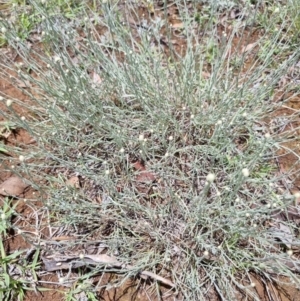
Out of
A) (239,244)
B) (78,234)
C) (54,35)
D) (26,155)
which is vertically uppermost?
(54,35)

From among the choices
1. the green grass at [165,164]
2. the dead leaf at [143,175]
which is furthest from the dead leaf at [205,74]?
the dead leaf at [143,175]

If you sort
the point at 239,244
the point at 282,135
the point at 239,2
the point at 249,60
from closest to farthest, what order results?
the point at 239,244 < the point at 282,135 < the point at 249,60 < the point at 239,2

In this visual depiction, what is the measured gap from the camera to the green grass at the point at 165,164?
1.79 meters

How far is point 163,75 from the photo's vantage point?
219cm

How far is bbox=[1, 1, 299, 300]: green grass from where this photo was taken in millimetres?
1787

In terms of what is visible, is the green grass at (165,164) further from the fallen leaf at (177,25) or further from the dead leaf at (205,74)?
the fallen leaf at (177,25)

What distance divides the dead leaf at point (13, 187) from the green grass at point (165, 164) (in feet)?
0.23

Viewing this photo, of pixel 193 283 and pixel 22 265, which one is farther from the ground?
pixel 22 265

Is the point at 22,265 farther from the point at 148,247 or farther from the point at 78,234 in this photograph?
the point at 148,247

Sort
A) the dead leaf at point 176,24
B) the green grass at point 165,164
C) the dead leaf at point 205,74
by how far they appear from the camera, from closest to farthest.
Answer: the green grass at point 165,164, the dead leaf at point 205,74, the dead leaf at point 176,24

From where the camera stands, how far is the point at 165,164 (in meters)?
2.00

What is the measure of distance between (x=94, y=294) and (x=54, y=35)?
3.44 feet

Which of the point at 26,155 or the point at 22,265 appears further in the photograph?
the point at 26,155

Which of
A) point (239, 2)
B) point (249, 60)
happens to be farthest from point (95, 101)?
point (239, 2)
